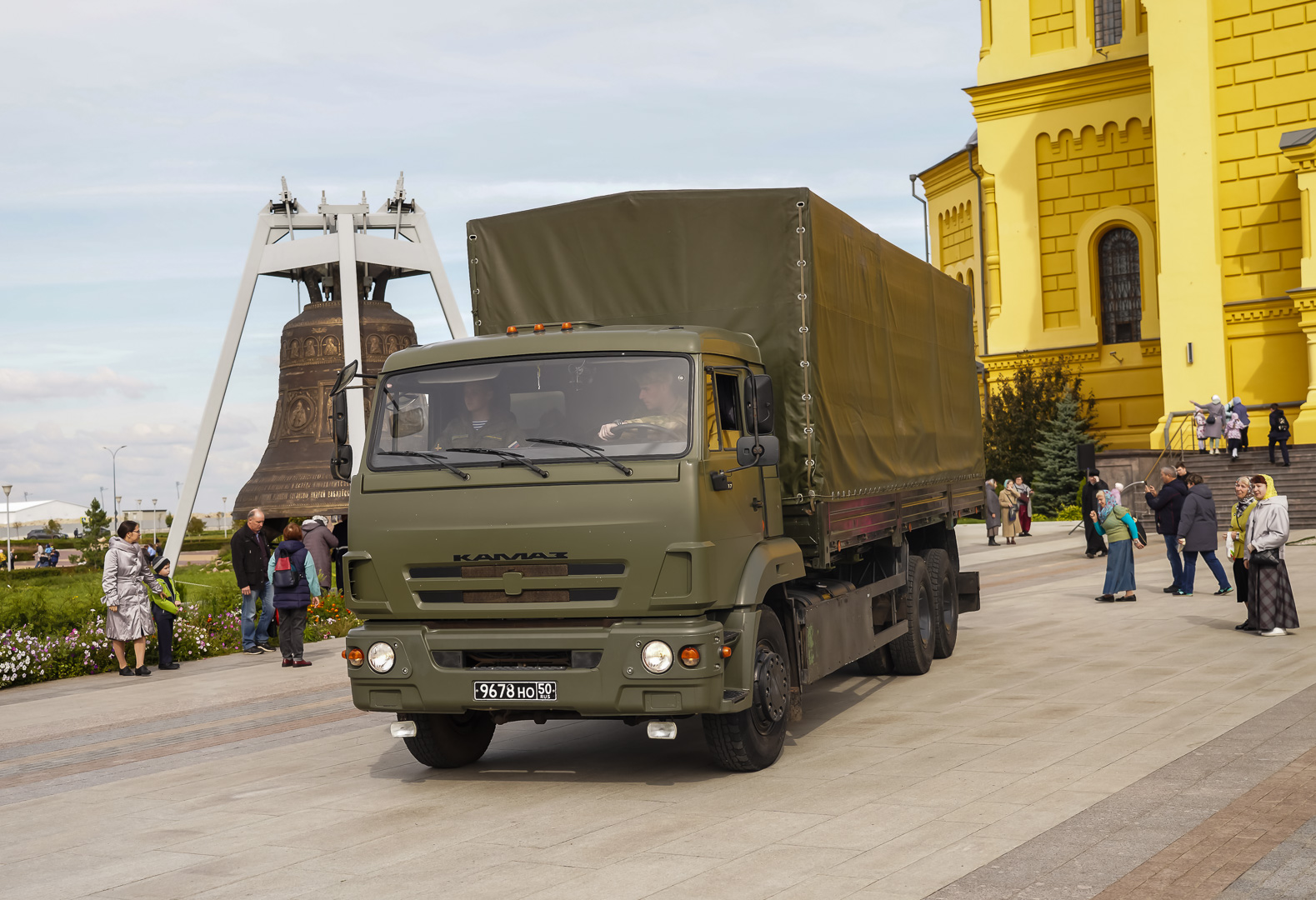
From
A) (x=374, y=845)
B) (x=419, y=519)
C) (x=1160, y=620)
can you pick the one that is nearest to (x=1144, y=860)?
(x=374, y=845)

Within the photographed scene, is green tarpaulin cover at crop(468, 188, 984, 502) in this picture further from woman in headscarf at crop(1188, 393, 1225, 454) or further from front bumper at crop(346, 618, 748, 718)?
woman in headscarf at crop(1188, 393, 1225, 454)

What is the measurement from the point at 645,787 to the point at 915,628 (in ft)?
15.9

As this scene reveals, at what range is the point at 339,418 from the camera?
8719 mm

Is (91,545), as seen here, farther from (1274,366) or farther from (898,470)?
(898,470)

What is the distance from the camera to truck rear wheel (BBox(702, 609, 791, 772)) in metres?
8.42

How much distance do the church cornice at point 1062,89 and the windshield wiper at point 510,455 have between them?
38375 mm

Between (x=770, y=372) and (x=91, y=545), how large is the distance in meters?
59.3

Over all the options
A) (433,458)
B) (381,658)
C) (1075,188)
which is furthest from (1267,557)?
(1075,188)

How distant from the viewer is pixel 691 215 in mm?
9734

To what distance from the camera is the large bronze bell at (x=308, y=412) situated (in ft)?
75.5

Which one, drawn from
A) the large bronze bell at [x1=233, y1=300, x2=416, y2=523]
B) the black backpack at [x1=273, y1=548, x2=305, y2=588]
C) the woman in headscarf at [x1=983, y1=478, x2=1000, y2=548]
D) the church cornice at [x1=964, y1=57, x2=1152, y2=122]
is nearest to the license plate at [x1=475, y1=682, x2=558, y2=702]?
the black backpack at [x1=273, y1=548, x2=305, y2=588]

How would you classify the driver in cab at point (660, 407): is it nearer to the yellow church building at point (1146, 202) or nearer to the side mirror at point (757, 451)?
the side mirror at point (757, 451)

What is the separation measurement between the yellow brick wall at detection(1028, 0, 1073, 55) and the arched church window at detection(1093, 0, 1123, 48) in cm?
73

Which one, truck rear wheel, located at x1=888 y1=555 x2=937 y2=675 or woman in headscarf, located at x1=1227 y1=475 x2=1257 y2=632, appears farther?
woman in headscarf, located at x1=1227 y1=475 x2=1257 y2=632
